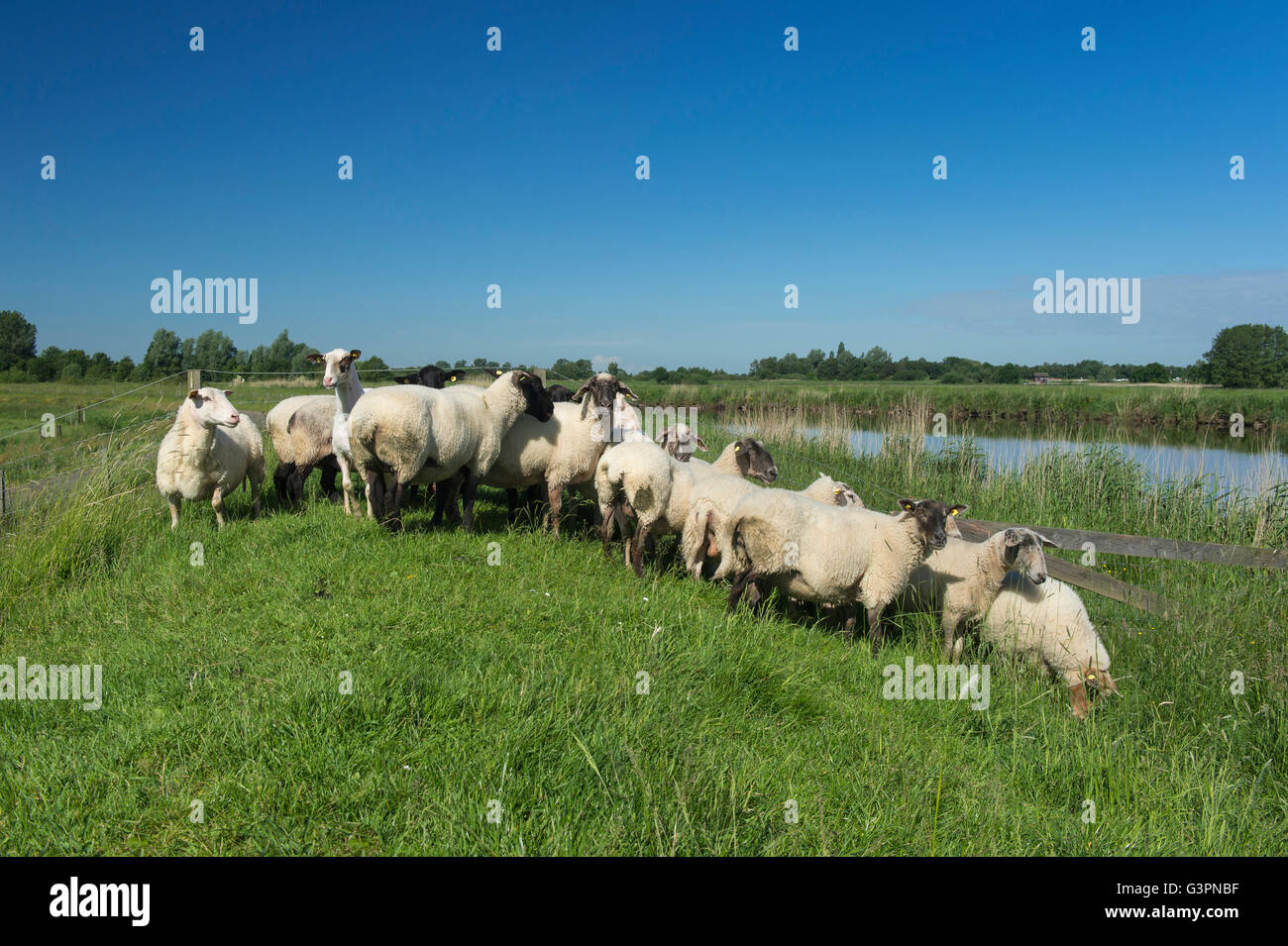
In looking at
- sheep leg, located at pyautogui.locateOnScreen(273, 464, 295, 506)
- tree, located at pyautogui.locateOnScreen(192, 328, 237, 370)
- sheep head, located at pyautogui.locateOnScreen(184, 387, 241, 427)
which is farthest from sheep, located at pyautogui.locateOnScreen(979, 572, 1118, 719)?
tree, located at pyautogui.locateOnScreen(192, 328, 237, 370)

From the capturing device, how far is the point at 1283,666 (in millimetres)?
5660

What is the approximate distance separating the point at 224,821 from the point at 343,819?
49 centimetres

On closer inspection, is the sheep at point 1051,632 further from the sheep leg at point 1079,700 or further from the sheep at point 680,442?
the sheep at point 680,442

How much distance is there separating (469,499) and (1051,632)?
6.32 meters

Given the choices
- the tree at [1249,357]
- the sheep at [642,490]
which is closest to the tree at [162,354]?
the sheep at [642,490]

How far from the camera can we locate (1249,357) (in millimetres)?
54375

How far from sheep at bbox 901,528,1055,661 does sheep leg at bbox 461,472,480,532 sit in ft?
16.1

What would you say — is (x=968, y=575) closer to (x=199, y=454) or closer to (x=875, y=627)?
(x=875, y=627)

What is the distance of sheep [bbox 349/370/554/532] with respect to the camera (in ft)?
24.7

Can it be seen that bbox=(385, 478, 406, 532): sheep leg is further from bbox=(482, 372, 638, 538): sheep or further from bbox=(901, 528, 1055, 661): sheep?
bbox=(901, 528, 1055, 661): sheep

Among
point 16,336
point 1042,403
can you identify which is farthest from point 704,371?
point 16,336

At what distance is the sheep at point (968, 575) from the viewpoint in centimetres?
618
